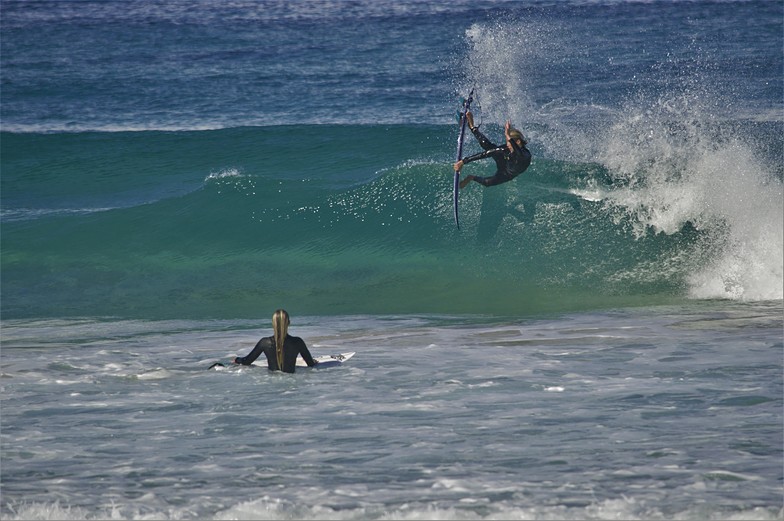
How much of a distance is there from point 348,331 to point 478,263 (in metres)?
4.00

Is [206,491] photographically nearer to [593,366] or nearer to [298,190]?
[593,366]

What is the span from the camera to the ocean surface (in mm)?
6727

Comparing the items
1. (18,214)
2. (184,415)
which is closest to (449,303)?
(184,415)

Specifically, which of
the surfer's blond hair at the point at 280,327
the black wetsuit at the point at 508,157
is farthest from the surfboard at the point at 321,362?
the black wetsuit at the point at 508,157

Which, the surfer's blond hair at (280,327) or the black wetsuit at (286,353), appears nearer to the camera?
the surfer's blond hair at (280,327)

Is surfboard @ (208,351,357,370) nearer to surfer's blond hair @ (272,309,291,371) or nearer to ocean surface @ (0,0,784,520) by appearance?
ocean surface @ (0,0,784,520)

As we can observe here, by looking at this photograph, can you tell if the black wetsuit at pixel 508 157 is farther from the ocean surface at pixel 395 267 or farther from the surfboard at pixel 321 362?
the surfboard at pixel 321 362

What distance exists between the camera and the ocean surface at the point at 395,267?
6727 millimetres

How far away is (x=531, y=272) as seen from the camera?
15031mm

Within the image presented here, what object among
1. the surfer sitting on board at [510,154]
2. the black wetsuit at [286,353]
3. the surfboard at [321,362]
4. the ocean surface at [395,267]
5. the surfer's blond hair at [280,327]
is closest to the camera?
the ocean surface at [395,267]

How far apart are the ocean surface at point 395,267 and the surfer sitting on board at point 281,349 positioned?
121 mm

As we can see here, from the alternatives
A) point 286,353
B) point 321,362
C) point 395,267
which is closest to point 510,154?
point 395,267

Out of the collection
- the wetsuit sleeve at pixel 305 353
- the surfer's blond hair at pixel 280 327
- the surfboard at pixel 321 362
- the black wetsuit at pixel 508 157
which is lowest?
the surfboard at pixel 321 362

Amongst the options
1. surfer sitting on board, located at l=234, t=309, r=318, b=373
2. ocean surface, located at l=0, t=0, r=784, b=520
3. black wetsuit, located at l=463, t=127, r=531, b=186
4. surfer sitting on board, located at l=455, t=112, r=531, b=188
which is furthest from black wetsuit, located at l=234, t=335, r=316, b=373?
black wetsuit, located at l=463, t=127, r=531, b=186
